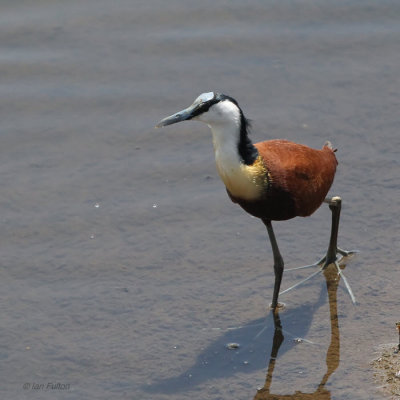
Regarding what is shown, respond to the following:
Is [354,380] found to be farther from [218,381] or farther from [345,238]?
[345,238]

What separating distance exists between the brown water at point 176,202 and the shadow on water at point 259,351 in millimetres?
14

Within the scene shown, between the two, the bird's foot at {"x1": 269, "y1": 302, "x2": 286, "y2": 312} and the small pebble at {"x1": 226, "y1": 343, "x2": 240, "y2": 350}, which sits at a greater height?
the bird's foot at {"x1": 269, "y1": 302, "x2": 286, "y2": 312}

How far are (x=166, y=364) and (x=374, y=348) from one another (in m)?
1.22

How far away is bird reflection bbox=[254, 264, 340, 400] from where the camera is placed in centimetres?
495

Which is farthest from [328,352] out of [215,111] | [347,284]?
[215,111]

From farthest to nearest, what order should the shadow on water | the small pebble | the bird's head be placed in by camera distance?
the small pebble, the shadow on water, the bird's head

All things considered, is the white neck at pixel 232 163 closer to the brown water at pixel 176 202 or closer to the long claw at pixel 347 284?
the brown water at pixel 176 202

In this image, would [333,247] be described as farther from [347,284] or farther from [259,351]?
[259,351]

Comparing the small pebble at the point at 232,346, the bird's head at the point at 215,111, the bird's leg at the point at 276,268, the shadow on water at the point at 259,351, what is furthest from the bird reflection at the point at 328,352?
the bird's head at the point at 215,111

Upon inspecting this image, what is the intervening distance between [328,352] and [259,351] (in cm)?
41

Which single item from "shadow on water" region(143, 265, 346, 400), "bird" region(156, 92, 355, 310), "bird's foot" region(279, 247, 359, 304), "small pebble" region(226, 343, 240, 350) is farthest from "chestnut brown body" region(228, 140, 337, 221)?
"small pebble" region(226, 343, 240, 350)

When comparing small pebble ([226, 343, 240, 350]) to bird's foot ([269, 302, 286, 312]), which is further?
bird's foot ([269, 302, 286, 312])

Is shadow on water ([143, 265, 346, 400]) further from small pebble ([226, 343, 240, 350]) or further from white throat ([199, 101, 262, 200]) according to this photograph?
white throat ([199, 101, 262, 200])

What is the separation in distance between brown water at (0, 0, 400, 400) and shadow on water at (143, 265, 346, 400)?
0.05ft
